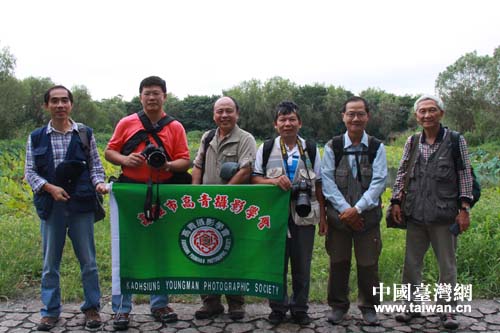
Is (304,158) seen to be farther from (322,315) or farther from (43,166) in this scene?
(43,166)

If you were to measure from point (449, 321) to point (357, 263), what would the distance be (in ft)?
2.74

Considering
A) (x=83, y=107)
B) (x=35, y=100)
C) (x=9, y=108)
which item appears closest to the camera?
(x=9, y=108)

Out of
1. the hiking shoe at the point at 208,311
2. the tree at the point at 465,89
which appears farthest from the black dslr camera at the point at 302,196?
the tree at the point at 465,89

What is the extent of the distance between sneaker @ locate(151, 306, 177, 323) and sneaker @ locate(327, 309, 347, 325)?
1.28 m

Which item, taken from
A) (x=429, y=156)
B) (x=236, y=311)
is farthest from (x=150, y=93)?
(x=429, y=156)

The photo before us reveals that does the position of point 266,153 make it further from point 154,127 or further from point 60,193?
point 60,193

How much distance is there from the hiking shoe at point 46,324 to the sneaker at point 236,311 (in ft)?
4.66

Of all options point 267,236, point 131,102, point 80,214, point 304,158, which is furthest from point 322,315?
point 131,102

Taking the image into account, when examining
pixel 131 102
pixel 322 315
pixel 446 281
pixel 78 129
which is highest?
pixel 131 102

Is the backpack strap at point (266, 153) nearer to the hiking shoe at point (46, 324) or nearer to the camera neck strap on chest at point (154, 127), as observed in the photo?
the camera neck strap on chest at point (154, 127)

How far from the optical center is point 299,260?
3.39m

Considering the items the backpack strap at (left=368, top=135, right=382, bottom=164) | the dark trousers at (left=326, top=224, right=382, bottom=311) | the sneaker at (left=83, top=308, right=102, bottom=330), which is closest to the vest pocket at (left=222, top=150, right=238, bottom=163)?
the dark trousers at (left=326, top=224, right=382, bottom=311)

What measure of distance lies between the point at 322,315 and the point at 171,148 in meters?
1.92

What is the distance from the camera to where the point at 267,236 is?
11.1 ft
